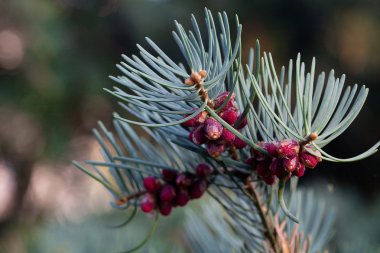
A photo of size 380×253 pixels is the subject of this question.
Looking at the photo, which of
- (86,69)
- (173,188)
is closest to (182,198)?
(173,188)

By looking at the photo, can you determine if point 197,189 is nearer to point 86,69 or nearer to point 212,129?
point 212,129

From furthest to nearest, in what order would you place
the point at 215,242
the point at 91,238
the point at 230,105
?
1. the point at 91,238
2. the point at 215,242
3. the point at 230,105

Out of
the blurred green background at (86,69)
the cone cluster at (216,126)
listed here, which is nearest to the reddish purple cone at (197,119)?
the cone cluster at (216,126)

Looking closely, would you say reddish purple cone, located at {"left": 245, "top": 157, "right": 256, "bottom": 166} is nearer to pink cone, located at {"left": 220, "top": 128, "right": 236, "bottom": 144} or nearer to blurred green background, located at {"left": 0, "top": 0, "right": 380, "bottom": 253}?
pink cone, located at {"left": 220, "top": 128, "right": 236, "bottom": 144}

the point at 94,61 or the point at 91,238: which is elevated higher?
the point at 94,61

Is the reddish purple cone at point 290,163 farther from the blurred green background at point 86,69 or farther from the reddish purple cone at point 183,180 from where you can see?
the blurred green background at point 86,69

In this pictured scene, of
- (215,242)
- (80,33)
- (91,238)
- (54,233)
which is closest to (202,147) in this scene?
(215,242)

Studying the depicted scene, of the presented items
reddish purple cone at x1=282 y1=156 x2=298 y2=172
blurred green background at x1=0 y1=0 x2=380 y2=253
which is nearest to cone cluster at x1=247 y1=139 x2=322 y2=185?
reddish purple cone at x1=282 y1=156 x2=298 y2=172

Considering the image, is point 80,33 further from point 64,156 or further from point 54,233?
point 54,233
